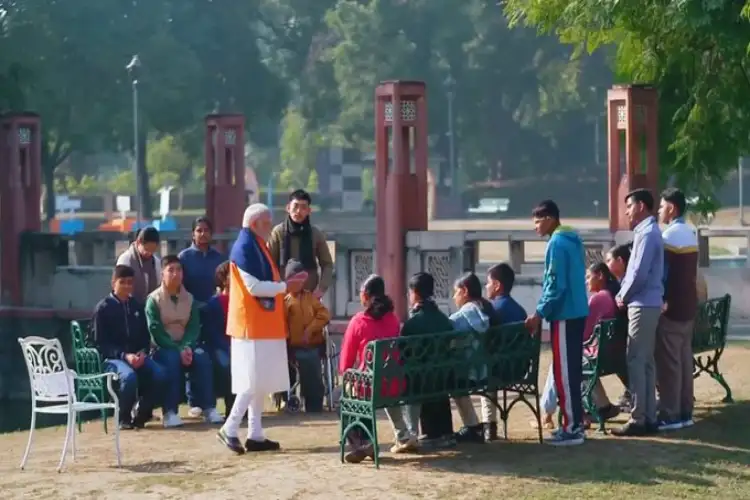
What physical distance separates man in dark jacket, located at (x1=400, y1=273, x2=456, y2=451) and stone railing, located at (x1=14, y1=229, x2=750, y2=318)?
7719 mm

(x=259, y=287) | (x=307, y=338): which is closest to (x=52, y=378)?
(x=259, y=287)

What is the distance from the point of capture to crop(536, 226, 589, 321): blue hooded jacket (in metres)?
10.4

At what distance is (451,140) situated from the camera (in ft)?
206

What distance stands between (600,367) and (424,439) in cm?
153

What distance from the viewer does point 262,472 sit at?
32.1 ft

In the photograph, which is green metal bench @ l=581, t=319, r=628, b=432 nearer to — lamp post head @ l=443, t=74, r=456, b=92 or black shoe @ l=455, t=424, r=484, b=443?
black shoe @ l=455, t=424, r=484, b=443

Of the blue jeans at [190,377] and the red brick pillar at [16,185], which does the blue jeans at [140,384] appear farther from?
the red brick pillar at [16,185]

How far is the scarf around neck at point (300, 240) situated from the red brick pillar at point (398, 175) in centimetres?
595

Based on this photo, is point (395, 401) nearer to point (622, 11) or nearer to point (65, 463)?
point (65, 463)

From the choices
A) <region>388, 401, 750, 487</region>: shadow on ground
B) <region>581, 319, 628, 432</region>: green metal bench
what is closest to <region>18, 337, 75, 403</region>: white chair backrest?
<region>388, 401, 750, 487</region>: shadow on ground

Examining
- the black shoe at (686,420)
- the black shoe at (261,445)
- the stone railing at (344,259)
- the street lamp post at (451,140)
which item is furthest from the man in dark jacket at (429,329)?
the street lamp post at (451,140)

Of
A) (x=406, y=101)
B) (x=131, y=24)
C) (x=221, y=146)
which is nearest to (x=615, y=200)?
(x=406, y=101)

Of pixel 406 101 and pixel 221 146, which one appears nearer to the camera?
pixel 406 101

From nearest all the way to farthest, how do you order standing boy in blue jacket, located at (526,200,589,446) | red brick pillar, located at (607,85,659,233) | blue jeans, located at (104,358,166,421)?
standing boy in blue jacket, located at (526,200,589,446) < blue jeans, located at (104,358,166,421) < red brick pillar, located at (607,85,659,233)
